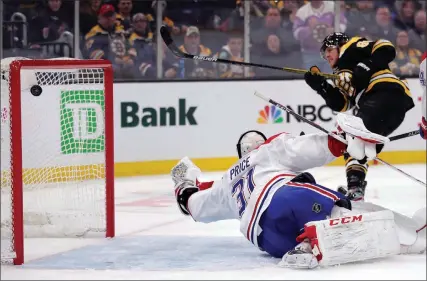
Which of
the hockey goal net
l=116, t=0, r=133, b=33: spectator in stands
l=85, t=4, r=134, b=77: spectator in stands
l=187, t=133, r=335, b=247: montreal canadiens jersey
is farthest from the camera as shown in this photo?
l=116, t=0, r=133, b=33: spectator in stands

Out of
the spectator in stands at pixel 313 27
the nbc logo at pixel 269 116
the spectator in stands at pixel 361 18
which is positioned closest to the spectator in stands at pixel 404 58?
the spectator in stands at pixel 361 18

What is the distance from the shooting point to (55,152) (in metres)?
5.74

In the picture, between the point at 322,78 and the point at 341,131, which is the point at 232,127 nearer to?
the point at 322,78

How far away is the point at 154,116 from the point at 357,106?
80.3 inches

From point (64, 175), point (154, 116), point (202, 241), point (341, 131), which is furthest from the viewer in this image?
point (154, 116)

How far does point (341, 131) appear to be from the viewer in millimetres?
4336

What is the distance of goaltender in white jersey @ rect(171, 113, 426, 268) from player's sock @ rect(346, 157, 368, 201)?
1134 mm

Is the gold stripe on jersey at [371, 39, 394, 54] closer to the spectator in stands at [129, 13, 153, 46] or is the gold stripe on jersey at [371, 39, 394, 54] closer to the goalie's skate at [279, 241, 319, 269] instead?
the goalie's skate at [279, 241, 319, 269]

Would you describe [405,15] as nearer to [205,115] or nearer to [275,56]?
[275,56]

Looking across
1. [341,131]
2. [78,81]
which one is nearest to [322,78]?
[78,81]

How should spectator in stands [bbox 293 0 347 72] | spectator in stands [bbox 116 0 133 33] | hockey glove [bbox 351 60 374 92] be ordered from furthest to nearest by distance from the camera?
spectator in stands [bbox 293 0 347 72] < spectator in stands [bbox 116 0 133 33] < hockey glove [bbox 351 60 374 92]

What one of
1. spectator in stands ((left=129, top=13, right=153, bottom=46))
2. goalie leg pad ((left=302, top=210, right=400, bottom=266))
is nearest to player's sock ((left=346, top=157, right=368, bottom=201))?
goalie leg pad ((left=302, top=210, right=400, bottom=266))

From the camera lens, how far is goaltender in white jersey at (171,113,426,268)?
4285 millimetres

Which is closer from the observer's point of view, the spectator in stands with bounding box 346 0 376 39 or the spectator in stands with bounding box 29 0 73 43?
the spectator in stands with bounding box 29 0 73 43
